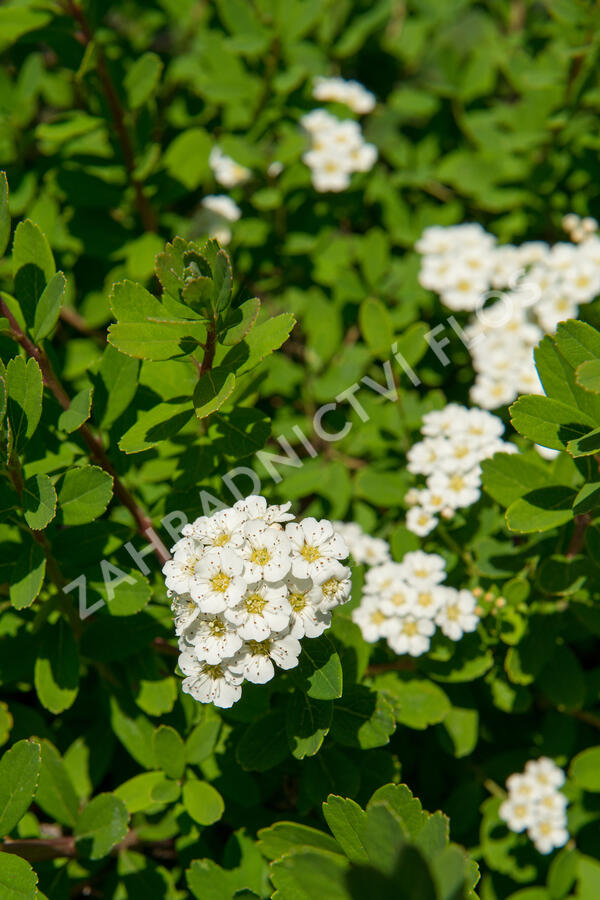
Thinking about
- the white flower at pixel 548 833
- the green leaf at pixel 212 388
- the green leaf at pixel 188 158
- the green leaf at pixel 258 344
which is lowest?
the white flower at pixel 548 833

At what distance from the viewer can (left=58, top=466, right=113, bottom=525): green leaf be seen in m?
1.82

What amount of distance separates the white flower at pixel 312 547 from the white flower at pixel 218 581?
0.12 meters

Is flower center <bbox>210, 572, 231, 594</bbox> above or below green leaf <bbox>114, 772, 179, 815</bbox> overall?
above

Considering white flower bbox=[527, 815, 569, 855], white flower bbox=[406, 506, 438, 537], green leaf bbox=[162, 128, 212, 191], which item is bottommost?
white flower bbox=[527, 815, 569, 855]

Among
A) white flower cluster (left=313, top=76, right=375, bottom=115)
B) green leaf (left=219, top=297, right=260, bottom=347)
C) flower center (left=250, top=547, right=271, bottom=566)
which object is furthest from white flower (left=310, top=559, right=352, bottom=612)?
white flower cluster (left=313, top=76, right=375, bottom=115)

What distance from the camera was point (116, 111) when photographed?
2.79 metres

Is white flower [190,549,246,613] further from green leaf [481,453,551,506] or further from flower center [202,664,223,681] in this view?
green leaf [481,453,551,506]

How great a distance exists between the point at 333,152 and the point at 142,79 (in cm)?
84

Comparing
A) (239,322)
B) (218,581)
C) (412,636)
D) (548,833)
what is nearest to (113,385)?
(239,322)

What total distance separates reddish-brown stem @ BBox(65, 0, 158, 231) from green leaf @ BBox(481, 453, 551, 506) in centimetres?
171

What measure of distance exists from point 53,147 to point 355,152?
1245 millimetres

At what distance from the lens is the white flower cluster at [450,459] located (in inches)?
89.1

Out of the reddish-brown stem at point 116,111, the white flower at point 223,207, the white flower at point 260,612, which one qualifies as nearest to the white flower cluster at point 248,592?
the white flower at point 260,612

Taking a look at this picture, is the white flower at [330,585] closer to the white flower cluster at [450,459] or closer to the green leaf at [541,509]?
the green leaf at [541,509]
